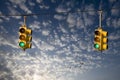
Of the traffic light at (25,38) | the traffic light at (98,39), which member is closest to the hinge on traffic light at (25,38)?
the traffic light at (25,38)

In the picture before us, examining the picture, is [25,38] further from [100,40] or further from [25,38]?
[100,40]

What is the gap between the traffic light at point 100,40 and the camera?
10383 mm

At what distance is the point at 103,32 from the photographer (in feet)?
34.6

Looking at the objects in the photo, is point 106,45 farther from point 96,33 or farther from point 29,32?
point 29,32

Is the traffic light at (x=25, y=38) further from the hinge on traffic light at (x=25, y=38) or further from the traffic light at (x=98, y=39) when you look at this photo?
the traffic light at (x=98, y=39)

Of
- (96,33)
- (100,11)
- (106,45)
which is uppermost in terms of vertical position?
(100,11)

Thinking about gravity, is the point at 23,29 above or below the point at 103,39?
above

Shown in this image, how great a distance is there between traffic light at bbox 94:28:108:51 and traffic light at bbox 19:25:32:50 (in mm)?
3251

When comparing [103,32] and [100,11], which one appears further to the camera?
[100,11]

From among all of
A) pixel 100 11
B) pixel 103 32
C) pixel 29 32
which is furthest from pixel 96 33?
pixel 29 32

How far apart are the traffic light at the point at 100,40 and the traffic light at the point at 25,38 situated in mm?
3251

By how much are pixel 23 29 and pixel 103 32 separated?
155 inches

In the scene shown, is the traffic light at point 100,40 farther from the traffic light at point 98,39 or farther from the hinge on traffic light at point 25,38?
the hinge on traffic light at point 25,38

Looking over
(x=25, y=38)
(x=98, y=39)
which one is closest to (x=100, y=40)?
(x=98, y=39)
